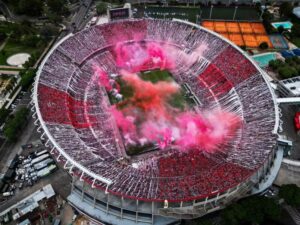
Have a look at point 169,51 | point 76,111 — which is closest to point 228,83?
point 169,51

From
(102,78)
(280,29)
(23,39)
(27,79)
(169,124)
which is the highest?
(280,29)

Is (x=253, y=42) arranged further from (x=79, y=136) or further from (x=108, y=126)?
(x=79, y=136)

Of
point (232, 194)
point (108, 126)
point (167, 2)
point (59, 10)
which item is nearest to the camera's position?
point (232, 194)

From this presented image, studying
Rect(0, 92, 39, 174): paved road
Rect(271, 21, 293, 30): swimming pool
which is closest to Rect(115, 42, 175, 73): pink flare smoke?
Rect(0, 92, 39, 174): paved road

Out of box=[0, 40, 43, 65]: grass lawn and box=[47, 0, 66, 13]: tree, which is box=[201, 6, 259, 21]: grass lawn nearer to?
box=[47, 0, 66, 13]: tree

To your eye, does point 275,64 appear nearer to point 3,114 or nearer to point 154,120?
point 154,120

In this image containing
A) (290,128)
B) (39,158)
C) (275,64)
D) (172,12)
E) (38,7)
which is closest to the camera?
(39,158)

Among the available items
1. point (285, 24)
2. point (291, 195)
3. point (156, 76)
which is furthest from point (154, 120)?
point (285, 24)
